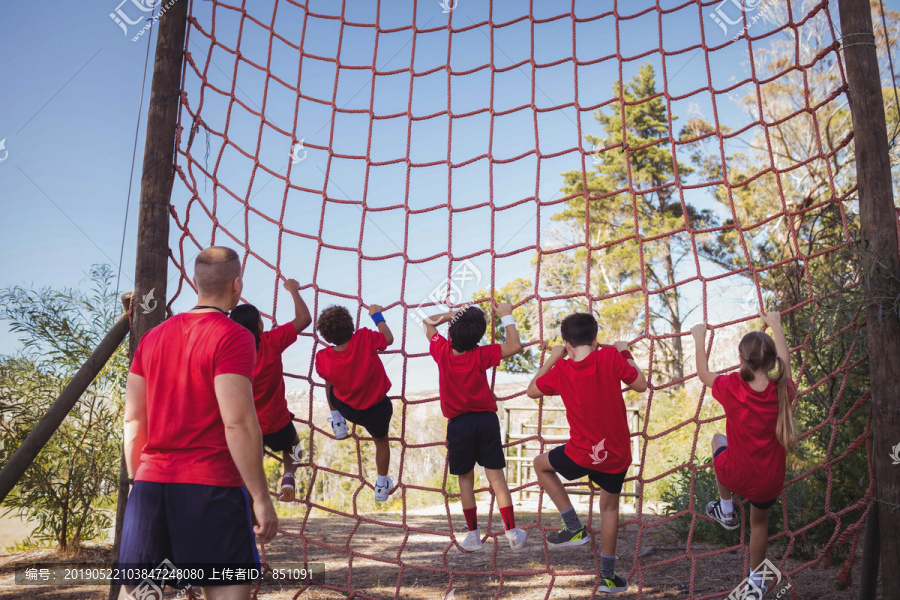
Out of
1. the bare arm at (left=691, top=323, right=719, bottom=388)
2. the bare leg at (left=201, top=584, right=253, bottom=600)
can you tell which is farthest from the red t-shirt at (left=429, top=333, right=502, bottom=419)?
the bare leg at (left=201, top=584, right=253, bottom=600)

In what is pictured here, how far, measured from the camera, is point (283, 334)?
10.6 ft

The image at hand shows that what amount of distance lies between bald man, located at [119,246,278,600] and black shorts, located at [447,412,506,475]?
151 centimetres


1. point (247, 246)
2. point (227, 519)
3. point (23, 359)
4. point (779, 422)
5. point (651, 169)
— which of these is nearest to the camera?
point (227, 519)

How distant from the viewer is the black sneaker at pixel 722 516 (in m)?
2.99

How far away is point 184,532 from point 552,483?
1.69 m

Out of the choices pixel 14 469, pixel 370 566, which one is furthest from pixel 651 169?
pixel 14 469

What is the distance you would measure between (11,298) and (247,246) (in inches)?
84.3

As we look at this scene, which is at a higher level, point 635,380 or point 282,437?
point 635,380

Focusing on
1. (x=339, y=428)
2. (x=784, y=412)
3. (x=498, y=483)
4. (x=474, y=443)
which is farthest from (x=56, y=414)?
(x=784, y=412)

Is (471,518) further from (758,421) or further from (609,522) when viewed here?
(758,421)

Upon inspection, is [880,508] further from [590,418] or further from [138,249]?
[138,249]

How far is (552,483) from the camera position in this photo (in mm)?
2990

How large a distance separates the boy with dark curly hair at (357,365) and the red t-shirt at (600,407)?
982mm

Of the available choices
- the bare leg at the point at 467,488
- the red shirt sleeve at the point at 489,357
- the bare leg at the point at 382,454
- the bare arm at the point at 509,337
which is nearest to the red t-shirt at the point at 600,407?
the bare arm at the point at 509,337
